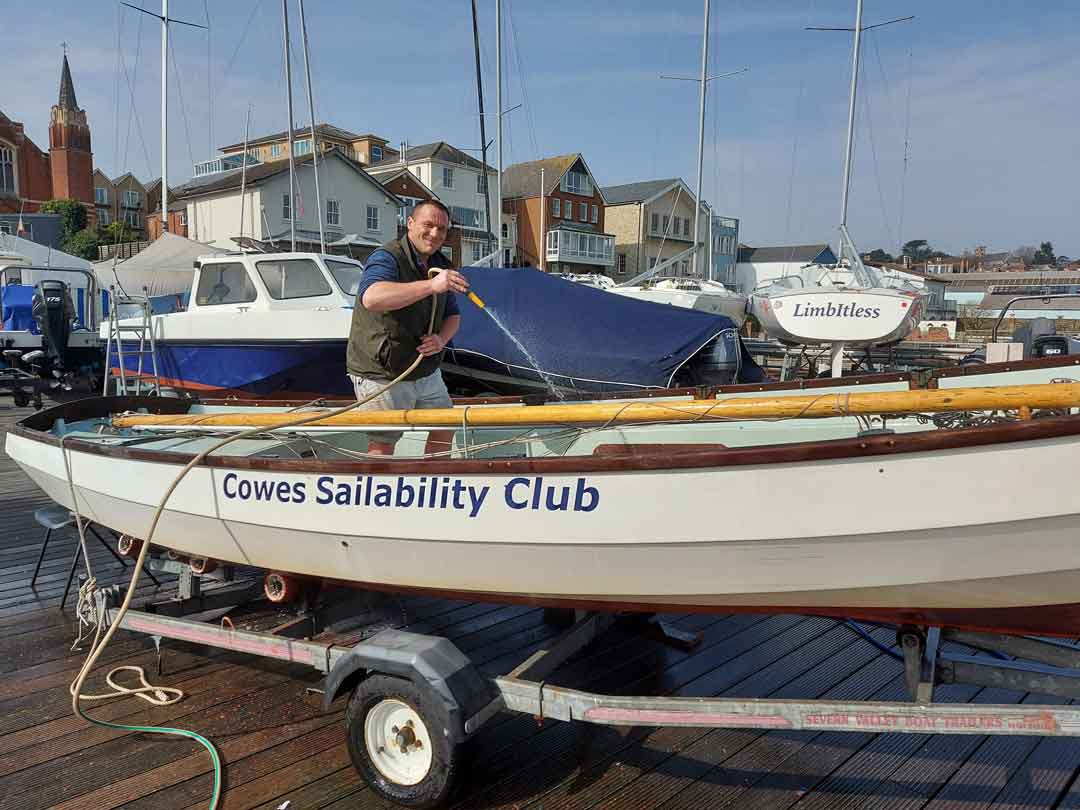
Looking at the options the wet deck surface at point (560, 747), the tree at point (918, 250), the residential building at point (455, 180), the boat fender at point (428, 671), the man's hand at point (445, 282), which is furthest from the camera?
the tree at point (918, 250)

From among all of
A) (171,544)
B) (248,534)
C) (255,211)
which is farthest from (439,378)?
(255,211)

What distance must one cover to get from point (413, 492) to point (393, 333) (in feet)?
2.96

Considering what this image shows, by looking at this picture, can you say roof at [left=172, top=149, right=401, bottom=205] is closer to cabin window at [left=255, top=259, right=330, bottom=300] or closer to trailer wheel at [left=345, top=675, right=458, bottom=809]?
cabin window at [left=255, top=259, right=330, bottom=300]

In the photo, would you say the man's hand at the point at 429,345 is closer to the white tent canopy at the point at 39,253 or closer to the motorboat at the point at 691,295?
the motorboat at the point at 691,295

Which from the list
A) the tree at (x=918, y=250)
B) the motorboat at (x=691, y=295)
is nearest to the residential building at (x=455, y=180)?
the motorboat at (x=691, y=295)

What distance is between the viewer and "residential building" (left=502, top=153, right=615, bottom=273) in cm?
4219

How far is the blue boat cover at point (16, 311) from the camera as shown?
13.1 metres

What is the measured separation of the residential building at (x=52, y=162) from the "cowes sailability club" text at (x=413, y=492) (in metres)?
61.6

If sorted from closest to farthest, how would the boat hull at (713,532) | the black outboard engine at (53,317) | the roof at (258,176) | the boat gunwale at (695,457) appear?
the boat gunwale at (695,457), the boat hull at (713,532), the black outboard engine at (53,317), the roof at (258,176)

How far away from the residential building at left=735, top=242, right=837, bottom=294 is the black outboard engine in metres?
47.3

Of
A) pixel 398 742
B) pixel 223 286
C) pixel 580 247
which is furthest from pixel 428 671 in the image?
pixel 580 247

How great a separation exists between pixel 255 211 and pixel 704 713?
3180cm

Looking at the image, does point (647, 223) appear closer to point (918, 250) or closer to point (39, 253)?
point (39, 253)

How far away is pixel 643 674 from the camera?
3.30 m
